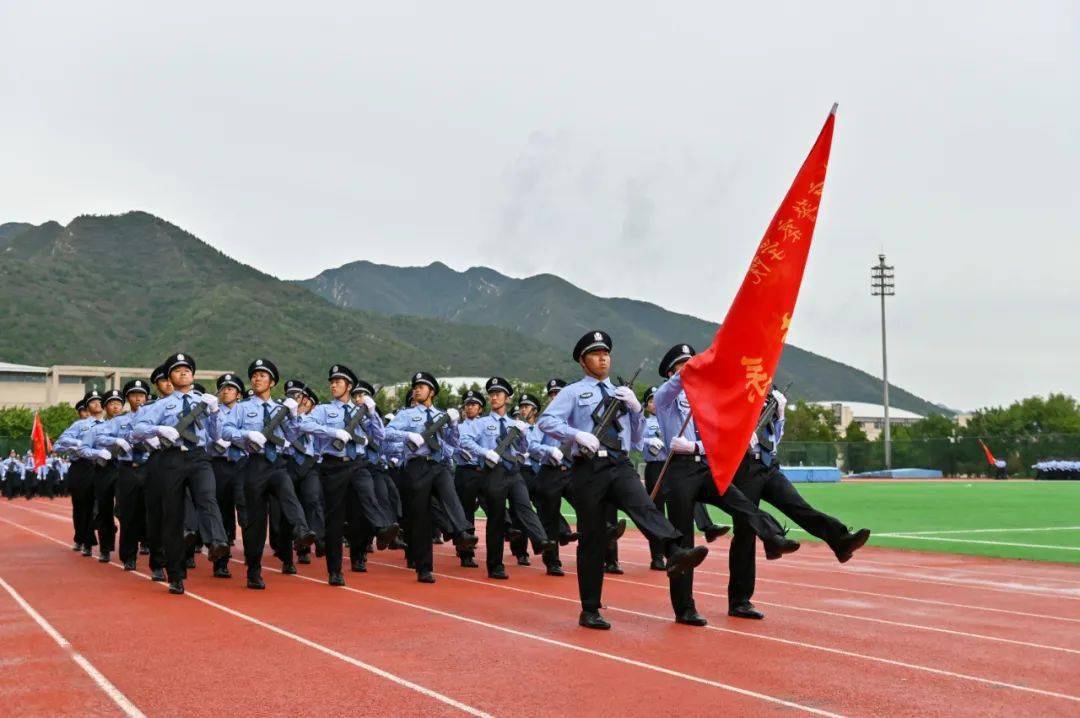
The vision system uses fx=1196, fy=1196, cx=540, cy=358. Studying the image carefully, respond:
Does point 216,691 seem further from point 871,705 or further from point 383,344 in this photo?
point 383,344

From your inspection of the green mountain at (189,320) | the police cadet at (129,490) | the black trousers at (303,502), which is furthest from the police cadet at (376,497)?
the green mountain at (189,320)

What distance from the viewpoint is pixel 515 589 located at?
11.0 metres

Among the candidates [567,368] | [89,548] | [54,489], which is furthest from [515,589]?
[567,368]

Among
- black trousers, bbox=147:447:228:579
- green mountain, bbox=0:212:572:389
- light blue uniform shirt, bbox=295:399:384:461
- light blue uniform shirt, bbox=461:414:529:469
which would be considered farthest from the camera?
green mountain, bbox=0:212:572:389

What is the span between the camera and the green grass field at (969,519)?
15.8 m

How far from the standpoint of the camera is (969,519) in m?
21.4

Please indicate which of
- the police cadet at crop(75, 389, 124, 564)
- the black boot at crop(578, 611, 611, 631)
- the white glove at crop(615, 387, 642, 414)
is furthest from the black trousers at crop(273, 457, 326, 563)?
the white glove at crop(615, 387, 642, 414)

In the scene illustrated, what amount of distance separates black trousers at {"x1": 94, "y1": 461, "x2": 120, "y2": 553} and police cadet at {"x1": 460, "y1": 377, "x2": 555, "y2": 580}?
4536mm

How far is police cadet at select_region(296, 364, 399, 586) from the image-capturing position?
38.9 ft

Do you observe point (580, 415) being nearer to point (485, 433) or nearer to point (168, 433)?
point (168, 433)

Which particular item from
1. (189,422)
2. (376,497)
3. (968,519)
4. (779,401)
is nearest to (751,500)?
(779,401)

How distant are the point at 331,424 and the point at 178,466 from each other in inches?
67.4

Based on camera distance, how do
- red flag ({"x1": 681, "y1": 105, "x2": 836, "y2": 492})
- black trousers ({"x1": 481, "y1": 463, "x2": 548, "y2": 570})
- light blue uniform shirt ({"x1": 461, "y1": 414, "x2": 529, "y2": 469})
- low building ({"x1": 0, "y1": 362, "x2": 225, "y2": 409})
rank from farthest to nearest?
low building ({"x1": 0, "y1": 362, "x2": 225, "y2": 409}), light blue uniform shirt ({"x1": 461, "y1": 414, "x2": 529, "y2": 469}), black trousers ({"x1": 481, "y1": 463, "x2": 548, "y2": 570}), red flag ({"x1": 681, "y1": 105, "x2": 836, "y2": 492})

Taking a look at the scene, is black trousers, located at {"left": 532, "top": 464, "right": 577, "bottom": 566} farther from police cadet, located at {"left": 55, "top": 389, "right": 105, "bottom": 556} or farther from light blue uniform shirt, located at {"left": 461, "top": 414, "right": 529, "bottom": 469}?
police cadet, located at {"left": 55, "top": 389, "right": 105, "bottom": 556}
